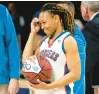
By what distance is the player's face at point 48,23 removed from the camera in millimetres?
3149

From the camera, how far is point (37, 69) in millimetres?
3129

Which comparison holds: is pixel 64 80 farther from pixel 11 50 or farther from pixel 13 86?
pixel 11 50

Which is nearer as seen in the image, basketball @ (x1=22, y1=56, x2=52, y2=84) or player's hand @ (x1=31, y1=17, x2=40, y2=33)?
basketball @ (x1=22, y1=56, x2=52, y2=84)

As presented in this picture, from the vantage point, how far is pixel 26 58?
339 cm

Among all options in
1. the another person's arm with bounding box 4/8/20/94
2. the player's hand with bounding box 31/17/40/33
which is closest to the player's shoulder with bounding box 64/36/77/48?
the another person's arm with bounding box 4/8/20/94

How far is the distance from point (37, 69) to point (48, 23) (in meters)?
0.36

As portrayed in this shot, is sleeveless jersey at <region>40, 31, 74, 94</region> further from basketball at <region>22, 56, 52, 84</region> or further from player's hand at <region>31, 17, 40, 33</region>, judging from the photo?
player's hand at <region>31, 17, 40, 33</region>

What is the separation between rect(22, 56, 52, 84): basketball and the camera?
10.1 feet

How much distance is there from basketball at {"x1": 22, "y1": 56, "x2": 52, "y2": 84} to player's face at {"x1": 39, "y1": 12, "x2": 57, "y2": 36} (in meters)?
0.22

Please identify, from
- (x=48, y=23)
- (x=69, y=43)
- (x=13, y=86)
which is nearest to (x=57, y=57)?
(x=69, y=43)

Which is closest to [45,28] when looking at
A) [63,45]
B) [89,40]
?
[63,45]

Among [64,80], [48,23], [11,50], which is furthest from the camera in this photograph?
[11,50]

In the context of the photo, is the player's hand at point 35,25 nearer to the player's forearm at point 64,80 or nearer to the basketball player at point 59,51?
the basketball player at point 59,51

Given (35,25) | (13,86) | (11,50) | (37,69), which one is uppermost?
(35,25)
